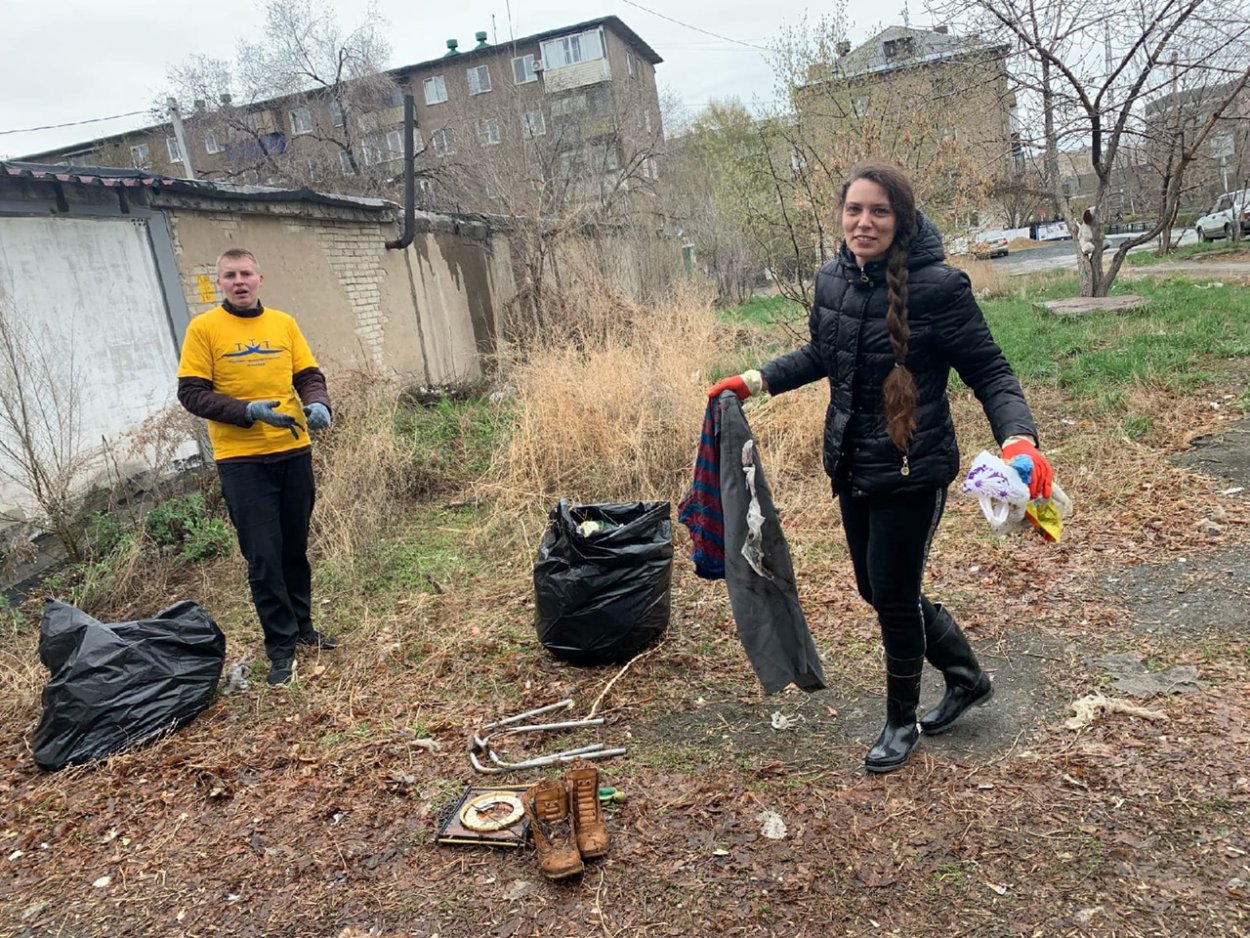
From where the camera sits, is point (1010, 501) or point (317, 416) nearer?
point (1010, 501)

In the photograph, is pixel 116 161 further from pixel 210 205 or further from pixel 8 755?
pixel 8 755

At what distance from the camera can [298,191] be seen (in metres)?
8.89

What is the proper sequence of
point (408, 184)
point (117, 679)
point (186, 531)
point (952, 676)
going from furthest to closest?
point (408, 184)
point (186, 531)
point (117, 679)
point (952, 676)

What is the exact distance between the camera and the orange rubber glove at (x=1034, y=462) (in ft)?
6.61

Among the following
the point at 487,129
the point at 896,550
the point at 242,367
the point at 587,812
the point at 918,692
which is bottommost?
the point at 587,812

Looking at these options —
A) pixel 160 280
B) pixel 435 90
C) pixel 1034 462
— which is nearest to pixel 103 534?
pixel 160 280

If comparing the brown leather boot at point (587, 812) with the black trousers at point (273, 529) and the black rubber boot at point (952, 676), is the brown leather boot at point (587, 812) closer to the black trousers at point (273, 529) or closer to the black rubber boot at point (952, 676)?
the black rubber boot at point (952, 676)

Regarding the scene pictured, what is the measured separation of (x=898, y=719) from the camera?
8.28 feet

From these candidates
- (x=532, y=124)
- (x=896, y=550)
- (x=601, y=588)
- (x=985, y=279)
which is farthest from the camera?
(x=532, y=124)

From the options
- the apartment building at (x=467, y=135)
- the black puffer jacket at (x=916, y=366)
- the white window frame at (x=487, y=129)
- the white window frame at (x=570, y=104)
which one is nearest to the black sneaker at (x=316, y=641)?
the black puffer jacket at (x=916, y=366)

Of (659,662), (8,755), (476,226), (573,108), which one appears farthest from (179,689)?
(573,108)

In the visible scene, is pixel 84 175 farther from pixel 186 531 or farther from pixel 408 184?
pixel 408 184

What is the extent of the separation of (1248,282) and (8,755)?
15.3m

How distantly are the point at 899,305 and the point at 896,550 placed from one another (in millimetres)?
697
